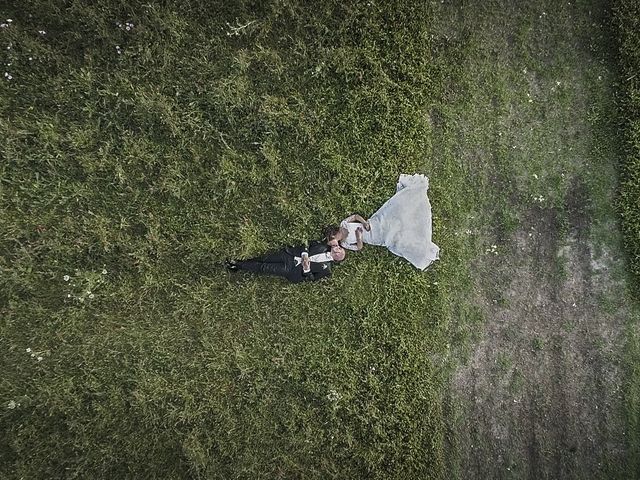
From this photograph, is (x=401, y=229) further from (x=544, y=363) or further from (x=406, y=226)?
(x=544, y=363)

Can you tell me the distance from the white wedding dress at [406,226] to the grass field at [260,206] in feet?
0.55

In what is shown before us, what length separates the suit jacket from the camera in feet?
15.2

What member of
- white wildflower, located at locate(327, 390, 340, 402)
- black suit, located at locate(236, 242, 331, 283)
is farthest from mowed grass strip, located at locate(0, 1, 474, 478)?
black suit, located at locate(236, 242, 331, 283)

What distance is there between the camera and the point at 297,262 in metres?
4.65

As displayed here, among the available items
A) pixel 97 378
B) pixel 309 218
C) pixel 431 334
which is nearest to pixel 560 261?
pixel 431 334

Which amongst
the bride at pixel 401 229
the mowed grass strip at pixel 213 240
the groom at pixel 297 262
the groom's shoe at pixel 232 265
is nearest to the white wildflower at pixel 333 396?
the mowed grass strip at pixel 213 240

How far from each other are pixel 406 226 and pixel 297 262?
1073 millimetres

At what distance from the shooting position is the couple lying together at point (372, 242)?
464cm

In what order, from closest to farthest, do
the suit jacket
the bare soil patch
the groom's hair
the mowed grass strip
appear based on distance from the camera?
the mowed grass strip, the suit jacket, the groom's hair, the bare soil patch

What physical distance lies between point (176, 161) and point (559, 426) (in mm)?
4535

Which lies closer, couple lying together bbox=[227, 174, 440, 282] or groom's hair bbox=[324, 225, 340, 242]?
couple lying together bbox=[227, 174, 440, 282]

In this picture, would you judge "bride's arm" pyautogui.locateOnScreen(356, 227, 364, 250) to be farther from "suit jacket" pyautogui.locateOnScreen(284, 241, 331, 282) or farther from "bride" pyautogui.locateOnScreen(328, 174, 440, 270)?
"suit jacket" pyautogui.locateOnScreen(284, 241, 331, 282)

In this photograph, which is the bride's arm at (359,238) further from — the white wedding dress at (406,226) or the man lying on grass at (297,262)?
the man lying on grass at (297,262)

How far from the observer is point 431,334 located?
491 centimetres
